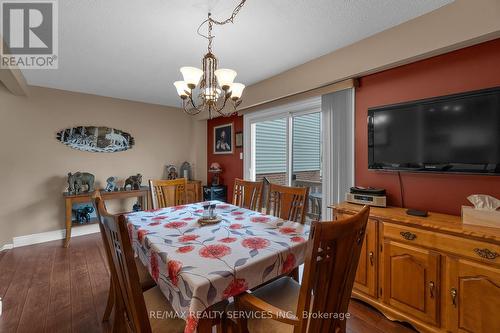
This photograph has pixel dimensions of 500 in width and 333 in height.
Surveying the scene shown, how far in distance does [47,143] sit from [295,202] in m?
3.83

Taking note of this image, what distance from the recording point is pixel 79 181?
11.3 feet

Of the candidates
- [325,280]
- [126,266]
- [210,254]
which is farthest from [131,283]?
[325,280]

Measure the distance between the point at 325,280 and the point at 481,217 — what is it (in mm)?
1343

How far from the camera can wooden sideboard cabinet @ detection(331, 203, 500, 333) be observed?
4.36 ft

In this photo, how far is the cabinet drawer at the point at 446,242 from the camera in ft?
4.30

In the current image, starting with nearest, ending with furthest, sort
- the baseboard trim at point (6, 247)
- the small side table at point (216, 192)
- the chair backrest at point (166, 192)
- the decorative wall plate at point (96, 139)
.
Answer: the chair backrest at point (166, 192) → the baseboard trim at point (6, 247) → the decorative wall plate at point (96, 139) → the small side table at point (216, 192)

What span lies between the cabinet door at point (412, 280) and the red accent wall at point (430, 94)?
521 mm

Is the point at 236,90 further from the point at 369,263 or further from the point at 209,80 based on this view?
the point at 369,263

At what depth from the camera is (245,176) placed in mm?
3844

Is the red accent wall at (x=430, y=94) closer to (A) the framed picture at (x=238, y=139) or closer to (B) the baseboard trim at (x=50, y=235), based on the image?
(A) the framed picture at (x=238, y=139)

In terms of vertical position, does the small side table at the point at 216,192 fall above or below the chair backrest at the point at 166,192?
below

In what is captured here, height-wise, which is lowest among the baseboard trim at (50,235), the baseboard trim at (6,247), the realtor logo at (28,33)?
the baseboard trim at (6,247)

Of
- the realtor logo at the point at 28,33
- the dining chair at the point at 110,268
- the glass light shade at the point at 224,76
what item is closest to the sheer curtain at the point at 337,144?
the glass light shade at the point at 224,76

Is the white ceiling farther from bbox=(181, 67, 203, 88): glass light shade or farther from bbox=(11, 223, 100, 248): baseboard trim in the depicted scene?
bbox=(11, 223, 100, 248): baseboard trim
